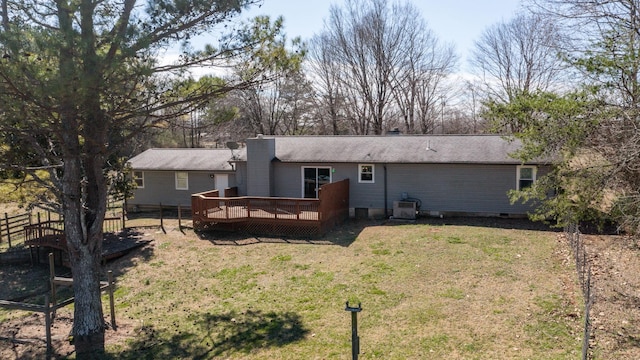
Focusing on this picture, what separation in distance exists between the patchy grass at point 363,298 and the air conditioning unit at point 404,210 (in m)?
2.38

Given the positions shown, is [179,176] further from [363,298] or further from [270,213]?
[363,298]

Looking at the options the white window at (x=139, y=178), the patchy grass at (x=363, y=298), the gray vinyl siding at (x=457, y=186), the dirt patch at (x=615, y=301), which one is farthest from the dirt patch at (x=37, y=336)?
the white window at (x=139, y=178)

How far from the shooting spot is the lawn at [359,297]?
24.2ft

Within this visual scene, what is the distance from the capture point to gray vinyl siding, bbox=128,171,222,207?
2116 centimetres

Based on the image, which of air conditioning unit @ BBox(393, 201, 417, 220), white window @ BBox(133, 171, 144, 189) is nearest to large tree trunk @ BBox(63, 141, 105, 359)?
air conditioning unit @ BBox(393, 201, 417, 220)

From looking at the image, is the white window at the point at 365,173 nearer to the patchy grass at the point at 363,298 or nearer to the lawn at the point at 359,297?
the lawn at the point at 359,297

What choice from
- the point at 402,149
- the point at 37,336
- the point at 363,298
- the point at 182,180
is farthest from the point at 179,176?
the point at 363,298

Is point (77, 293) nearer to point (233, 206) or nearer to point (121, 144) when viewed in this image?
point (121, 144)

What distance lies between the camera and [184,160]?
21.9m

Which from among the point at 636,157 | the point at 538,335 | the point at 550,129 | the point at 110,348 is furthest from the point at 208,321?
the point at 636,157

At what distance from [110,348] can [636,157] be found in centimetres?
999

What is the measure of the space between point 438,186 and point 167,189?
44.2ft

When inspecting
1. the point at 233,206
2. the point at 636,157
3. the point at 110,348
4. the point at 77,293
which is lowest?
the point at 110,348

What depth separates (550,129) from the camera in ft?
26.5
